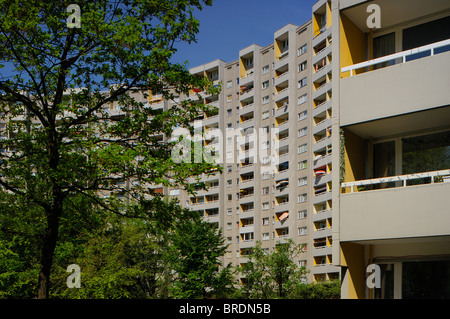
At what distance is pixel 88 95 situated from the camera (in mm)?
17719

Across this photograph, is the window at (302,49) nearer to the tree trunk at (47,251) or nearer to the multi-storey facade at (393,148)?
the multi-storey facade at (393,148)

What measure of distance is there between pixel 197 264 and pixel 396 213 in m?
42.6

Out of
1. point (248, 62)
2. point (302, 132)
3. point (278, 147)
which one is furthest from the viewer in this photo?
point (248, 62)

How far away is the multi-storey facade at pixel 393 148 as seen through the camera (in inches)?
517

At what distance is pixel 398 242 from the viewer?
14.2 m

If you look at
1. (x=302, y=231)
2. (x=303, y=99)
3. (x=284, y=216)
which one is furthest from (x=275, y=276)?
(x=303, y=99)

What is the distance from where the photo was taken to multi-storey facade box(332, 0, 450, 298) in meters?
13.1

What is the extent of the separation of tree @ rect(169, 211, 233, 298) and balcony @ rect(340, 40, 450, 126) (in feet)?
129

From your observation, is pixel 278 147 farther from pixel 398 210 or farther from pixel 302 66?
Answer: pixel 398 210

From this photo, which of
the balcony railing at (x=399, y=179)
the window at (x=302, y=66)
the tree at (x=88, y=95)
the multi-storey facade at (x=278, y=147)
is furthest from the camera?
the window at (x=302, y=66)

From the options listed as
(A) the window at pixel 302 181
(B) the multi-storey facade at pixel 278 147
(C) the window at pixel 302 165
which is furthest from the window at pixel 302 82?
(A) the window at pixel 302 181

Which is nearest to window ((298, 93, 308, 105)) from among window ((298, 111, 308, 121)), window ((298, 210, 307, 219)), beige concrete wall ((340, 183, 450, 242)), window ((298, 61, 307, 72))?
window ((298, 111, 308, 121))
